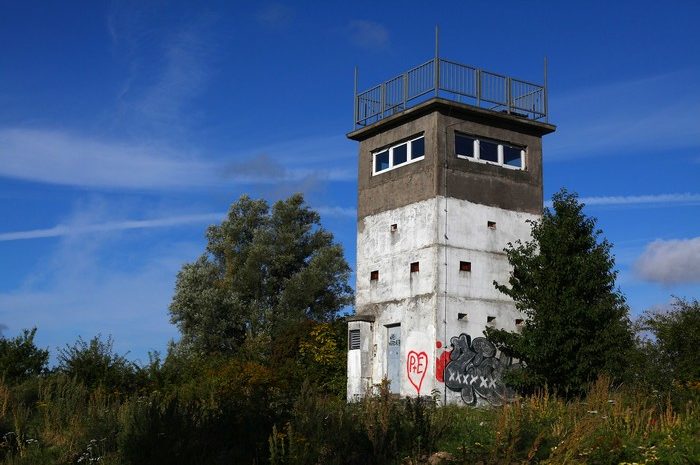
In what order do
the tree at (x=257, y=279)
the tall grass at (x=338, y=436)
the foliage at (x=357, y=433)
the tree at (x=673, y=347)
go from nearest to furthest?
the foliage at (x=357, y=433) < the tall grass at (x=338, y=436) < the tree at (x=673, y=347) < the tree at (x=257, y=279)

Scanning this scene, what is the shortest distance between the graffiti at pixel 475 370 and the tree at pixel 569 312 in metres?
1.19

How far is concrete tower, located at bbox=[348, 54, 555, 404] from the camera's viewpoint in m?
30.0

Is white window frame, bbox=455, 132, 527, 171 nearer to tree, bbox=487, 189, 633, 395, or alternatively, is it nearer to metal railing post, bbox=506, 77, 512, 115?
metal railing post, bbox=506, 77, 512, 115

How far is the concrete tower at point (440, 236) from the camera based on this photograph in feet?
98.4

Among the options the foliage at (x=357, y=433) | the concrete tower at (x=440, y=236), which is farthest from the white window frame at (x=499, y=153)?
the foliage at (x=357, y=433)

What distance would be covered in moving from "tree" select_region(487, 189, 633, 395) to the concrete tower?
1.86 meters

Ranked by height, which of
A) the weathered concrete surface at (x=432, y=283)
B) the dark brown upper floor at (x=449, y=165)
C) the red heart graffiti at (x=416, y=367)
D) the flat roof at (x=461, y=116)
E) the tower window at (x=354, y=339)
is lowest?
the red heart graffiti at (x=416, y=367)

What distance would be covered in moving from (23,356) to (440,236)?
665 inches

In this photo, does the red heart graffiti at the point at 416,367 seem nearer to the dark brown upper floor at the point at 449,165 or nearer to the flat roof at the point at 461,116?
the dark brown upper floor at the point at 449,165

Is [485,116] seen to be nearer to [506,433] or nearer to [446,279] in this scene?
[446,279]

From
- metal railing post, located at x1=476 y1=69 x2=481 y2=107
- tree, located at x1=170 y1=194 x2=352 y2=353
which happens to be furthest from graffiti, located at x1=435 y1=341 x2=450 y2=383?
tree, located at x1=170 y1=194 x2=352 y2=353

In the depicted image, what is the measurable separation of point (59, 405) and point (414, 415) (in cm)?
743

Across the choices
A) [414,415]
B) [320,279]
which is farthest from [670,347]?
[320,279]

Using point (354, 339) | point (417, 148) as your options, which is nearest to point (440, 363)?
point (354, 339)
